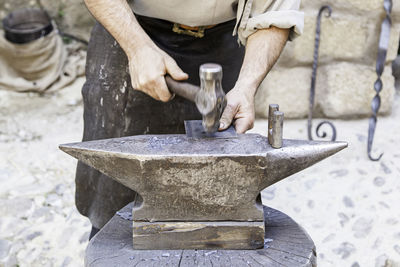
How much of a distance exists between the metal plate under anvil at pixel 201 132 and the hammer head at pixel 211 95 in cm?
2

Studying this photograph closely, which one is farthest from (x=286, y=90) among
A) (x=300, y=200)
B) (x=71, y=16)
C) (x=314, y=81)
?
(x=71, y=16)

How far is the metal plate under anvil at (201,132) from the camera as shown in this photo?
4.10 ft

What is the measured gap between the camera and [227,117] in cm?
136

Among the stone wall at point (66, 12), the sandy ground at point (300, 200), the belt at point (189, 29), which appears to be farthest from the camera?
the stone wall at point (66, 12)

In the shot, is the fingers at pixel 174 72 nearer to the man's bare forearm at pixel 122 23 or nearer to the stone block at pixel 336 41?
the man's bare forearm at pixel 122 23

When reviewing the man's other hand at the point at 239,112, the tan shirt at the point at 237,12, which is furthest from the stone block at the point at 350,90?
the man's other hand at the point at 239,112

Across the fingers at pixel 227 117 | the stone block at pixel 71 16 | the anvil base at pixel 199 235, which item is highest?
the stone block at pixel 71 16

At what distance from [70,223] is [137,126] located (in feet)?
3.03

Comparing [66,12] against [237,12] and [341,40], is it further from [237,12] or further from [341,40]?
[237,12]

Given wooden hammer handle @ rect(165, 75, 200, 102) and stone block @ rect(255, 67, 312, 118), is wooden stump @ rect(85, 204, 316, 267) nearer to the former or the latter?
wooden hammer handle @ rect(165, 75, 200, 102)

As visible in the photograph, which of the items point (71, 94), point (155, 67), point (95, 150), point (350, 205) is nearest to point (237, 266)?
point (95, 150)

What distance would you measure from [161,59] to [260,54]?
1.12ft

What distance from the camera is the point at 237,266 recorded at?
3.81 feet

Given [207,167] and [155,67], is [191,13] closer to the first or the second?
[155,67]
